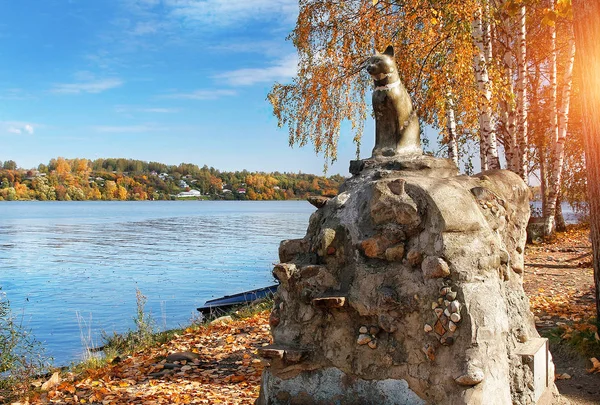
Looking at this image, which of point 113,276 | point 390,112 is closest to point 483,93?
point 390,112

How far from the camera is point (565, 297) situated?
10469mm

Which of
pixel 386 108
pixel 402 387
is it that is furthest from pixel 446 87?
pixel 402 387

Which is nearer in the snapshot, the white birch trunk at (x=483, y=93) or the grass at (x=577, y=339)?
the grass at (x=577, y=339)

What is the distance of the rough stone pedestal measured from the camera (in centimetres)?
441

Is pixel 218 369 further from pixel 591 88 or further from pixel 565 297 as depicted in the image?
pixel 565 297

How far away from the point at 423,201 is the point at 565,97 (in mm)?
15156

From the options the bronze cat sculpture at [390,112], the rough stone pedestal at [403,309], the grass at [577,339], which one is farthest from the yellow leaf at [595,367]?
the bronze cat sculpture at [390,112]

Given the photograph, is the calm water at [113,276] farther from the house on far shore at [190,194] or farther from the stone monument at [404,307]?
the house on far shore at [190,194]

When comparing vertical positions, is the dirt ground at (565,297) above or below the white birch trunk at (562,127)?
below

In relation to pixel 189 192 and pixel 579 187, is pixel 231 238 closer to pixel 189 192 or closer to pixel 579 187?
pixel 579 187

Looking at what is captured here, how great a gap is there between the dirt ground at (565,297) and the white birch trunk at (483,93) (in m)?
2.91

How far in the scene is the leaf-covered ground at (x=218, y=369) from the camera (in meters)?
6.38

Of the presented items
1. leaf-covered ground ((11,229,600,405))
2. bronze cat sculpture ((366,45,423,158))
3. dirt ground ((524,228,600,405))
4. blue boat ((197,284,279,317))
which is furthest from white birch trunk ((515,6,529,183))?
bronze cat sculpture ((366,45,423,158))

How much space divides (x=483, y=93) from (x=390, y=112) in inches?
306
